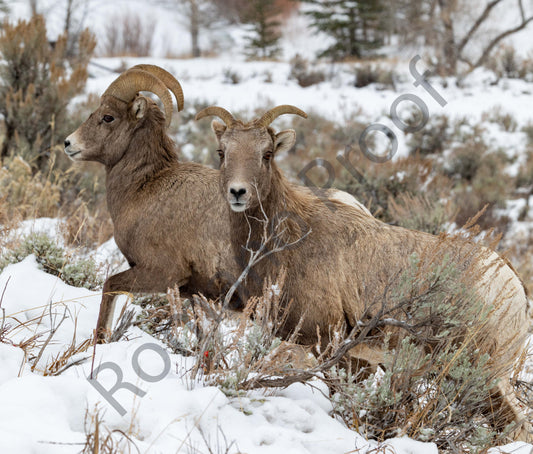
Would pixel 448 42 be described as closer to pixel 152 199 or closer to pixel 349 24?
pixel 349 24

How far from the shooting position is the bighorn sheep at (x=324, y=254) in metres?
3.50

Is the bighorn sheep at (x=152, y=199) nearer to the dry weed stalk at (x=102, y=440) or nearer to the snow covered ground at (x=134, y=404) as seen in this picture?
the snow covered ground at (x=134, y=404)

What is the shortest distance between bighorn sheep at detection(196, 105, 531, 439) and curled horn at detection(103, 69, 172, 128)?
0.39 meters

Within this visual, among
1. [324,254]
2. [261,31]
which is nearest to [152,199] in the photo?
[324,254]

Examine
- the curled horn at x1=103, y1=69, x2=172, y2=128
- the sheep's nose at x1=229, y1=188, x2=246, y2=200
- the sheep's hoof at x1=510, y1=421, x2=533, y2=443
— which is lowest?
the sheep's hoof at x1=510, y1=421, x2=533, y2=443

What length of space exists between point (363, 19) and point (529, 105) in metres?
7.82

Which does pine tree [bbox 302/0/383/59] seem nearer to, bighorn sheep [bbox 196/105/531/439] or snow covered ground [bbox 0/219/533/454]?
bighorn sheep [bbox 196/105/531/439]

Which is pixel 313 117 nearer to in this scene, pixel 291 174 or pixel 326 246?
pixel 291 174

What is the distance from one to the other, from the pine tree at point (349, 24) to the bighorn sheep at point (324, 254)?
16975 mm

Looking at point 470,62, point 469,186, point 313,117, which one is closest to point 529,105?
point 470,62

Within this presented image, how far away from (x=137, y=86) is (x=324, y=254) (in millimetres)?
1842

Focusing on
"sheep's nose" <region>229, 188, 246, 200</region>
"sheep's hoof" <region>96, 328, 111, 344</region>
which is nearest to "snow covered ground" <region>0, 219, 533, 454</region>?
"sheep's hoof" <region>96, 328, 111, 344</region>

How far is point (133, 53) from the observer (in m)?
21.6

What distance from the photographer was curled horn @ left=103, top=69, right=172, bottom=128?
411 cm
